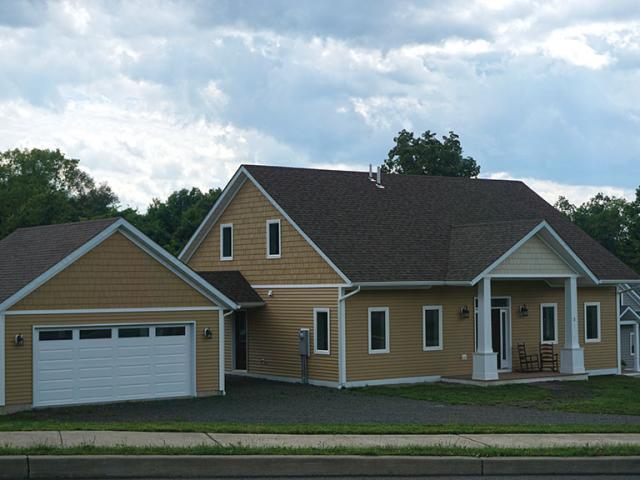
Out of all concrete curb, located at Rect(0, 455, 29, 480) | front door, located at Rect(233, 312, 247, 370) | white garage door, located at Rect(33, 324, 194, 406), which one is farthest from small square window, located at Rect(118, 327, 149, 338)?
concrete curb, located at Rect(0, 455, 29, 480)

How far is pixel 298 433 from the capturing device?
51.0 feet

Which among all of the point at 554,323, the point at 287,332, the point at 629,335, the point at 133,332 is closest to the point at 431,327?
the point at 287,332

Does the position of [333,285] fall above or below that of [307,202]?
below

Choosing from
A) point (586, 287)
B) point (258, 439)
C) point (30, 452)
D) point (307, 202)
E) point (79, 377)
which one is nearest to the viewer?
point (30, 452)

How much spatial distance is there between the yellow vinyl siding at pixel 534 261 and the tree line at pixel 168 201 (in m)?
28.9

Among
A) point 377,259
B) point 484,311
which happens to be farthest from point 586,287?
point 377,259

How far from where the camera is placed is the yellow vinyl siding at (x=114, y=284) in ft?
76.2

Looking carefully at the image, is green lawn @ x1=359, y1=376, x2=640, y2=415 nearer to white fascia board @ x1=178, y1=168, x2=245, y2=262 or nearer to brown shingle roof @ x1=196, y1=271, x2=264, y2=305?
brown shingle roof @ x1=196, y1=271, x2=264, y2=305

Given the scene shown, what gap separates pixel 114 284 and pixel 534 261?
13014 mm

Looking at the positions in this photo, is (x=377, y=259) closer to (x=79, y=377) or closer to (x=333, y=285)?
(x=333, y=285)

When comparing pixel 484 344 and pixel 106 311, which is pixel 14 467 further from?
pixel 484 344

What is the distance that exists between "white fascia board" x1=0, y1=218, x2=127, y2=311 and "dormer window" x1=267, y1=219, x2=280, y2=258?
7339mm

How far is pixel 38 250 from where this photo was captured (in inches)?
977

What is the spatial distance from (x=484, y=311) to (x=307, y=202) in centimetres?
A: 641
